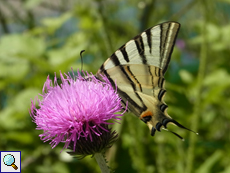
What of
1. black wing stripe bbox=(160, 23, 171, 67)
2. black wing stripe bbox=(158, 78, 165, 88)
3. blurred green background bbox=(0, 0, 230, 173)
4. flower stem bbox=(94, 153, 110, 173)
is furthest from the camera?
blurred green background bbox=(0, 0, 230, 173)

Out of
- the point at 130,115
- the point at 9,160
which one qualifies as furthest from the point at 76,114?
the point at 9,160

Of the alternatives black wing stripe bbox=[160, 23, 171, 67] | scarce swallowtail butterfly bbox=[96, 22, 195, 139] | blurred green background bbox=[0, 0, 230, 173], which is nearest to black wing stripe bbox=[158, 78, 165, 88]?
scarce swallowtail butterfly bbox=[96, 22, 195, 139]

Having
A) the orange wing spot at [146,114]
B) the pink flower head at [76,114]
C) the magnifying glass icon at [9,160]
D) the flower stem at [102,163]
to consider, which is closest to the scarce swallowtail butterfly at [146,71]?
the orange wing spot at [146,114]

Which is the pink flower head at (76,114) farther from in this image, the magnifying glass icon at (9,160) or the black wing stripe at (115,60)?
the magnifying glass icon at (9,160)

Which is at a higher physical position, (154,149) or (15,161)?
(15,161)

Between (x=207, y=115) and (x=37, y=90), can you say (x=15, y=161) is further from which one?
(x=207, y=115)

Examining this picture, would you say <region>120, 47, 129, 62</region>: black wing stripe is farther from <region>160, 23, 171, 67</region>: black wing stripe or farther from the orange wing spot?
the orange wing spot

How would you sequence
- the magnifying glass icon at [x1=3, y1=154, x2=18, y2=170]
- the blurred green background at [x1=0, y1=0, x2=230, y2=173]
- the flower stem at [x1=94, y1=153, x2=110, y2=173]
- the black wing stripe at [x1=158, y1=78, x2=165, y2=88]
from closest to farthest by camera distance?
the flower stem at [x1=94, y1=153, x2=110, y2=173] → the black wing stripe at [x1=158, y1=78, x2=165, y2=88] → the magnifying glass icon at [x1=3, y1=154, x2=18, y2=170] → the blurred green background at [x1=0, y1=0, x2=230, y2=173]

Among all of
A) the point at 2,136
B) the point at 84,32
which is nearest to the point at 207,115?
the point at 84,32
